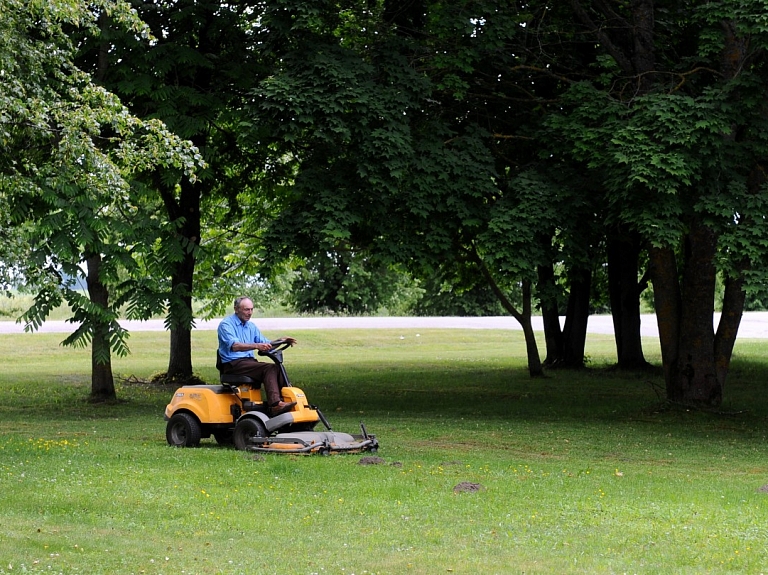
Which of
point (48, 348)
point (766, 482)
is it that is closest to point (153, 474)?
point (766, 482)

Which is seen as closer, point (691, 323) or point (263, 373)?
point (263, 373)

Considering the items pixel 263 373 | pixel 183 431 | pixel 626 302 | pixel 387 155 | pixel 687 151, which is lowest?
pixel 183 431

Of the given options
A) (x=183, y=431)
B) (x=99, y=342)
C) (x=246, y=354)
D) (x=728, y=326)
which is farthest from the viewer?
(x=728, y=326)

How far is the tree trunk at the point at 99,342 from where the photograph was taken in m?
19.3

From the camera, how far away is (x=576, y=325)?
3259cm

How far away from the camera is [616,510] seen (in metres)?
9.55

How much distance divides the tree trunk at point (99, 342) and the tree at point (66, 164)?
4 centimetres

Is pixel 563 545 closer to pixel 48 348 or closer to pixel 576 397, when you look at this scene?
pixel 576 397

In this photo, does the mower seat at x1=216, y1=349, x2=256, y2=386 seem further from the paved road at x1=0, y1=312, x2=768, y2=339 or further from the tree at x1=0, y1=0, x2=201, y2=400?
the paved road at x1=0, y1=312, x2=768, y2=339

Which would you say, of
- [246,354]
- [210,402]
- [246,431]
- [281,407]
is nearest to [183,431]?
[210,402]

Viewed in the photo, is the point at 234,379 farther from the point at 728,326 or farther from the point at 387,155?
the point at 728,326

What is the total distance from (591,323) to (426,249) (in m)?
42.3

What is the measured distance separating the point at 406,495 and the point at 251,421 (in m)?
3.26

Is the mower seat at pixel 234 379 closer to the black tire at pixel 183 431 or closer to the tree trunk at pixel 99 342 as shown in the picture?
the black tire at pixel 183 431
